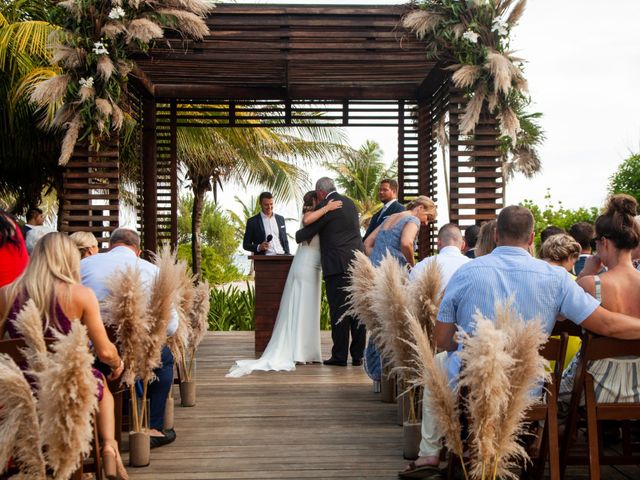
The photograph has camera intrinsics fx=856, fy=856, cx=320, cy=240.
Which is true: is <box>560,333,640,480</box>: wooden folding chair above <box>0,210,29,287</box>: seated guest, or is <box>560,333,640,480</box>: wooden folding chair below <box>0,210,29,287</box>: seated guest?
below

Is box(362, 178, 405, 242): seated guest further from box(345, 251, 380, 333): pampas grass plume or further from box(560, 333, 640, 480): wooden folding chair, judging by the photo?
box(560, 333, 640, 480): wooden folding chair

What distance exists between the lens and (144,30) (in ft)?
28.3

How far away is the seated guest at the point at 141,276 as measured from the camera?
551cm

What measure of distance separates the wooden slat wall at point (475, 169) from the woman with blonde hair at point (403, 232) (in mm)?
1308

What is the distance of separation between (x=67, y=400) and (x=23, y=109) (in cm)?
1255

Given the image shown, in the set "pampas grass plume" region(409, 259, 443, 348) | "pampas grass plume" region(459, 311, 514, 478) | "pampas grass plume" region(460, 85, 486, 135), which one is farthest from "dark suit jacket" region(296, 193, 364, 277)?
"pampas grass plume" region(459, 311, 514, 478)

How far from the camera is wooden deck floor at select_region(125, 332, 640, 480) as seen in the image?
5141mm

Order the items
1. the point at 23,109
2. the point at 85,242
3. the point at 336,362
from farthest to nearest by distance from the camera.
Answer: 1. the point at 23,109
2. the point at 336,362
3. the point at 85,242

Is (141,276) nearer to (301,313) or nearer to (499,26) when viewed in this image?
(301,313)

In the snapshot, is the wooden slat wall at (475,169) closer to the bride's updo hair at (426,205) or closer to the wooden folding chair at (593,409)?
the bride's updo hair at (426,205)

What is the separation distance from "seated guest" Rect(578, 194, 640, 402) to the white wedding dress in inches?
207

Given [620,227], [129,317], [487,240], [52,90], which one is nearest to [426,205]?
[487,240]

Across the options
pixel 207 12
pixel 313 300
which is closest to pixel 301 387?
pixel 313 300

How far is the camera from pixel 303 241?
966 cm
